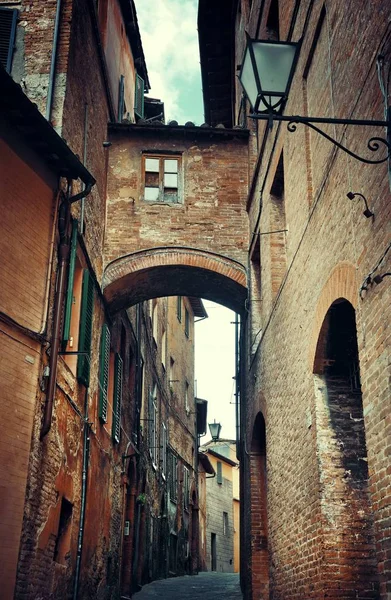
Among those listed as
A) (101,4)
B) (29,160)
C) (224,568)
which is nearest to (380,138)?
(29,160)

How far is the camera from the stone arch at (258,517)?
11203 millimetres

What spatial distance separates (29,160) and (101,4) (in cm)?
674

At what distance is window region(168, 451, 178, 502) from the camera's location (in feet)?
71.9

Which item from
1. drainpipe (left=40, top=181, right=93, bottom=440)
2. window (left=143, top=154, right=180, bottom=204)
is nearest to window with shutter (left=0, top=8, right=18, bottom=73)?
drainpipe (left=40, top=181, right=93, bottom=440)

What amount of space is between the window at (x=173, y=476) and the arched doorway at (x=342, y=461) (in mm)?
15462

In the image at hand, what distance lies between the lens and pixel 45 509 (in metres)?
8.39

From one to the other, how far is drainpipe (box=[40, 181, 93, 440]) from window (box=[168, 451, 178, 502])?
45.1 feet

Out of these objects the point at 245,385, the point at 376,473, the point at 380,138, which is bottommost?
the point at 376,473

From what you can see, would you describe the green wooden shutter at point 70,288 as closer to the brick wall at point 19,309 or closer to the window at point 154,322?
the brick wall at point 19,309

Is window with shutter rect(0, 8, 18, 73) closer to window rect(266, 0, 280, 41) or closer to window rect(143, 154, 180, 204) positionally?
window rect(143, 154, 180, 204)

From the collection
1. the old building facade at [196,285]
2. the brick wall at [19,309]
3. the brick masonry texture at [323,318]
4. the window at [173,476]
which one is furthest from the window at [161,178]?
the window at [173,476]

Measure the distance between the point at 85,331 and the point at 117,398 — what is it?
3337 mm

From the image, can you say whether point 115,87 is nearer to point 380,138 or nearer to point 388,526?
point 380,138

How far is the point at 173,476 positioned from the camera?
22.4 meters
